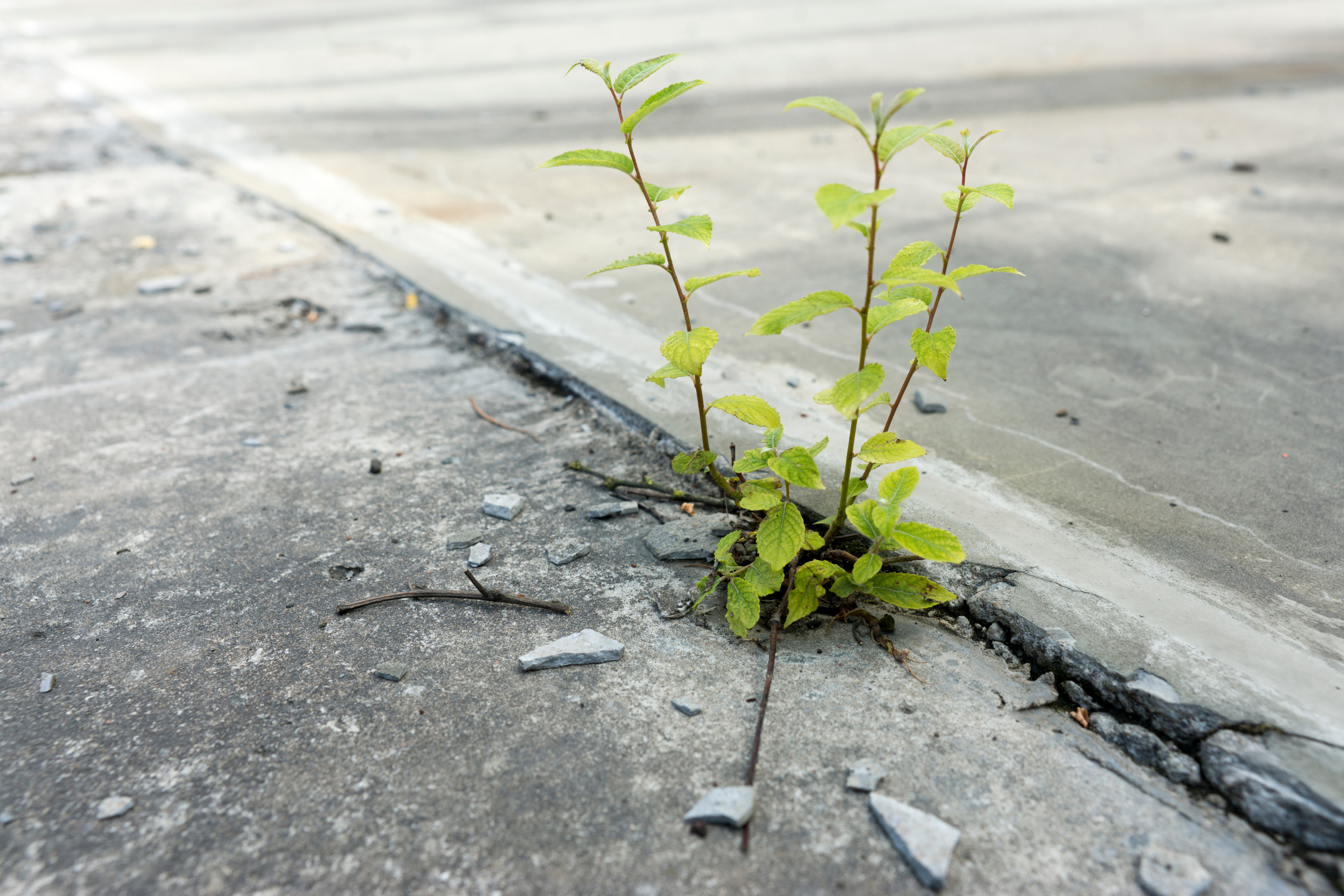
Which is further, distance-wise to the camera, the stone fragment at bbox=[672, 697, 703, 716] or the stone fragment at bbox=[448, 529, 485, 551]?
the stone fragment at bbox=[448, 529, 485, 551]

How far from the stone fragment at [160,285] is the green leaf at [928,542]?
3266 millimetres

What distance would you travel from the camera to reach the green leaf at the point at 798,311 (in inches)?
56.6

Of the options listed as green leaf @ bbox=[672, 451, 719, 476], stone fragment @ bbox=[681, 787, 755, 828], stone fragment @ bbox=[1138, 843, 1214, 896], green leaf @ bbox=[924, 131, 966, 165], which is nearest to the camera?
stone fragment @ bbox=[1138, 843, 1214, 896]

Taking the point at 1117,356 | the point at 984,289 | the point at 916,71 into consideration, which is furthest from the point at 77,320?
the point at 916,71

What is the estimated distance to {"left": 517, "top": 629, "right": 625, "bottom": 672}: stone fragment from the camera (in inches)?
62.9

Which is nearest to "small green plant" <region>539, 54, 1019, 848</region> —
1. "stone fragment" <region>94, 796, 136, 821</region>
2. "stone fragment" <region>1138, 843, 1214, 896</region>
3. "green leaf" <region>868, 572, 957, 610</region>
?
"green leaf" <region>868, 572, 957, 610</region>

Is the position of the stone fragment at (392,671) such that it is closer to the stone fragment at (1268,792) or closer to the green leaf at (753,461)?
the green leaf at (753,461)

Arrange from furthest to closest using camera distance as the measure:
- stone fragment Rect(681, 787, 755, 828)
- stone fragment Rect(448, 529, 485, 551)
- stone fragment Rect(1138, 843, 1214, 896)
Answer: stone fragment Rect(448, 529, 485, 551), stone fragment Rect(681, 787, 755, 828), stone fragment Rect(1138, 843, 1214, 896)

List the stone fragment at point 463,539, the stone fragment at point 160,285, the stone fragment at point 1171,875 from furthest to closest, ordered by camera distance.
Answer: the stone fragment at point 160,285 < the stone fragment at point 463,539 < the stone fragment at point 1171,875

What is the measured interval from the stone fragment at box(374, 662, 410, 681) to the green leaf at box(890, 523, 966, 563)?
954mm

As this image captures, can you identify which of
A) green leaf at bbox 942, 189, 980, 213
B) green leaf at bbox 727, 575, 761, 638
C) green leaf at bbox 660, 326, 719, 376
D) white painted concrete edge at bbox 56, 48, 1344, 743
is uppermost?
green leaf at bbox 942, 189, 980, 213

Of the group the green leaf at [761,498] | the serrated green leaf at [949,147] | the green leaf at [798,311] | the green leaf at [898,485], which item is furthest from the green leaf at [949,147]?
the green leaf at [761,498]

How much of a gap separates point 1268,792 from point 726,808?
827 millimetres

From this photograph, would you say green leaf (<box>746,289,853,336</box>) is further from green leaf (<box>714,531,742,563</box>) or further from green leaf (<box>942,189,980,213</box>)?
green leaf (<box>714,531,742,563</box>)
